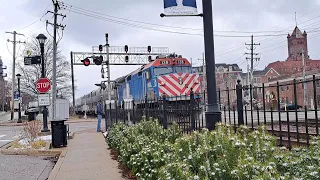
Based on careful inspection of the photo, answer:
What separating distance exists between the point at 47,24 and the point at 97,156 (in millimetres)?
16035

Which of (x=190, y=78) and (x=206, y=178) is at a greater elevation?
(x=190, y=78)

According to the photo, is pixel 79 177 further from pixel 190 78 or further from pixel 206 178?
pixel 190 78

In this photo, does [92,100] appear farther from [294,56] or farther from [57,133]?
[294,56]

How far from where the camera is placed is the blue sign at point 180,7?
6.89 m

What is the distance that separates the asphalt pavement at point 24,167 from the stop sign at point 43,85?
5.62m

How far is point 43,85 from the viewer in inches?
729

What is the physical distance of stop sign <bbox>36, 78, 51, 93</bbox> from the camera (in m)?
18.5

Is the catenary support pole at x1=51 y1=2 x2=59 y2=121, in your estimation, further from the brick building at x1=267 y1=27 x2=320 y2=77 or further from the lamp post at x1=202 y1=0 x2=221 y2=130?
the brick building at x1=267 y1=27 x2=320 y2=77

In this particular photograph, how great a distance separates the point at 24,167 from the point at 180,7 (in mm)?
6735

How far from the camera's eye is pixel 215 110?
21.7 ft

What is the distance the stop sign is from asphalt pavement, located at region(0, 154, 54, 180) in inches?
221

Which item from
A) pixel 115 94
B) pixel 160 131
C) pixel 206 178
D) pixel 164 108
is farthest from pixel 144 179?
pixel 115 94

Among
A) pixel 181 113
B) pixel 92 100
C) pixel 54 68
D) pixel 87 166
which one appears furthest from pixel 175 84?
pixel 92 100

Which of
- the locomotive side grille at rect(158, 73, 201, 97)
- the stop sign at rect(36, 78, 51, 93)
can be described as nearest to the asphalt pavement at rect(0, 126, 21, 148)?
the stop sign at rect(36, 78, 51, 93)
